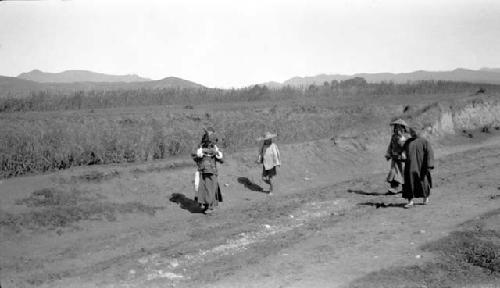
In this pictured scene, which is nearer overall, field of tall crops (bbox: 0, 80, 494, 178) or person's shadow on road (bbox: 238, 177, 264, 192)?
field of tall crops (bbox: 0, 80, 494, 178)

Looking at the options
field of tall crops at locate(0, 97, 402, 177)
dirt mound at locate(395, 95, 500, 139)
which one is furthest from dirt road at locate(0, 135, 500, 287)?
dirt mound at locate(395, 95, 500, 139)

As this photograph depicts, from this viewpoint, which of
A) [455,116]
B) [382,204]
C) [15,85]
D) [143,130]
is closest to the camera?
[382,204]

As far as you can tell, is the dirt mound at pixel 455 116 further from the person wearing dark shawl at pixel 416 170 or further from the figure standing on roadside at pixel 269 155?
the person wearing dark shawl at pixel 416 170

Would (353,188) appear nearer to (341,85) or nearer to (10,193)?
(10,193)

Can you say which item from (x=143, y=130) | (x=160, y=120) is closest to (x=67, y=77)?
(x=160, y=120)

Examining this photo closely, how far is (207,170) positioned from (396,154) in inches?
202

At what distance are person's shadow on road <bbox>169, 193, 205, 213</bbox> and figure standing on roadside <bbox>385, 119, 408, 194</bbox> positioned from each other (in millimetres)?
5032

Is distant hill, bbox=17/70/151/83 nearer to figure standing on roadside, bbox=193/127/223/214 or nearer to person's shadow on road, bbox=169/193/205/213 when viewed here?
person's shadow on road, bbox=169/193/205/213

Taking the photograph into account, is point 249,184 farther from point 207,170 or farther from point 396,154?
point 396,154

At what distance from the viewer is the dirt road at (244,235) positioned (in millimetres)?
8477

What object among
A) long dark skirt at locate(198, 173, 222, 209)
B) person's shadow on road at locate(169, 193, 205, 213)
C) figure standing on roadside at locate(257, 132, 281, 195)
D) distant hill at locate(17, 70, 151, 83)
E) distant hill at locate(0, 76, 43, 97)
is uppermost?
distant hill at locate(17, 70, 151, 83)

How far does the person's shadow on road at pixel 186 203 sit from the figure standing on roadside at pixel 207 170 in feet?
1.81

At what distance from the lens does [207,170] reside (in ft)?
42.9

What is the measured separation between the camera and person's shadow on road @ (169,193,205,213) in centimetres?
1399
